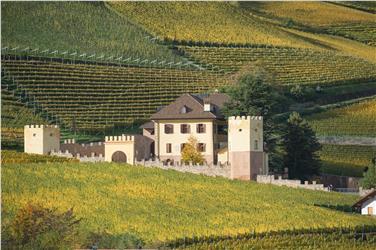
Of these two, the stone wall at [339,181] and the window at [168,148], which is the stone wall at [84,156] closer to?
the window at [168,148]

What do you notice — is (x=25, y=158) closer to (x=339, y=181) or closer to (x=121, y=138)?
(x=121, y=138)

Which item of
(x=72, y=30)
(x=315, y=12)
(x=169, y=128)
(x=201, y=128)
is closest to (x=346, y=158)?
(x=201, y=128)

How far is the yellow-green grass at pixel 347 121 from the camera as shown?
102 metres

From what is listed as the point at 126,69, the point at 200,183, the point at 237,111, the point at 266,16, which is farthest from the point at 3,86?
the point at 266,16

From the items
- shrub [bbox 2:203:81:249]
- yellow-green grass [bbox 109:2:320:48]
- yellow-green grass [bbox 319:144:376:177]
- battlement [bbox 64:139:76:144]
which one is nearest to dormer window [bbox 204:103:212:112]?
battlement [bbox 64:139:76:144]

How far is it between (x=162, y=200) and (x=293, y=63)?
47.3 metres

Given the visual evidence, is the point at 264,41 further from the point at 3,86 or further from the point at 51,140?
the point at 51,140

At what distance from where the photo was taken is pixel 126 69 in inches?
4392

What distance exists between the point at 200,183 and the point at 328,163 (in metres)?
16.7

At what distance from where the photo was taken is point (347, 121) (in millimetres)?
104375

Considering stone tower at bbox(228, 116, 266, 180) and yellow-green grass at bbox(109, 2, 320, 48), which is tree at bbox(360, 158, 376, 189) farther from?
yellow-green grass at bbox(109, 2, 320, 48)

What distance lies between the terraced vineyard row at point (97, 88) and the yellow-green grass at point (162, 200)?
56.1ft

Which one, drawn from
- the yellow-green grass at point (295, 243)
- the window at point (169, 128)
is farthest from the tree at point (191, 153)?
the yellow-green grass at point (295, 243)

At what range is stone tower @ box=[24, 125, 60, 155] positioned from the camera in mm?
87500
